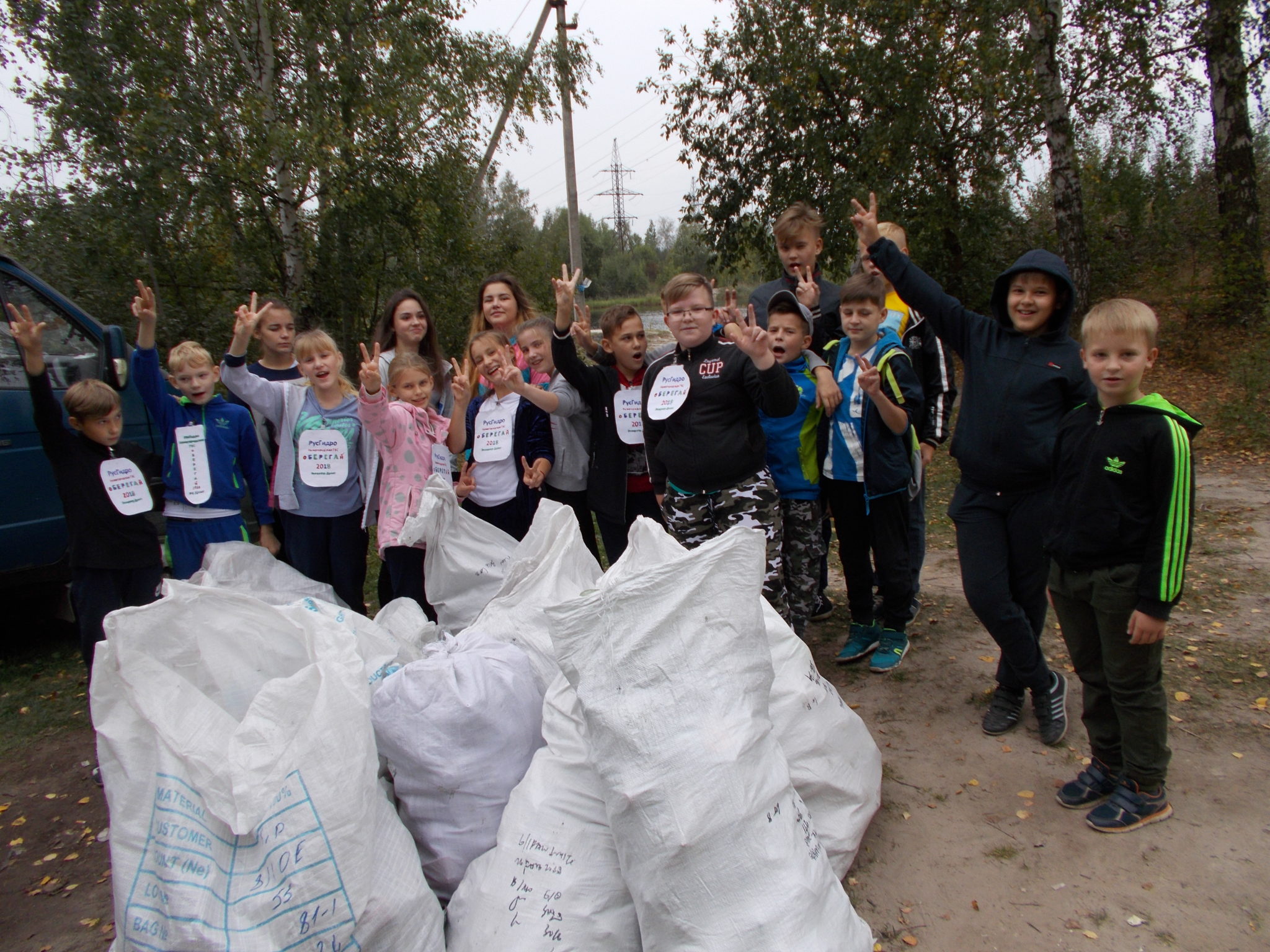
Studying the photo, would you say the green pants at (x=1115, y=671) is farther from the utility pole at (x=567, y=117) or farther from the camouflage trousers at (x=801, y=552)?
the utility pole at (x=567, y=117)

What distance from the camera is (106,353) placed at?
13.5 ft

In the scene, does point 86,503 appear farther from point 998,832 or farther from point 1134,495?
point 1134,495

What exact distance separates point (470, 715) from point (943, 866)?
1.31 m

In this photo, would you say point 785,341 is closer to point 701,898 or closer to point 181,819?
point 701,898

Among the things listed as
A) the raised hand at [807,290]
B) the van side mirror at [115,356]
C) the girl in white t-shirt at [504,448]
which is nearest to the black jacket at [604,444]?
the girl in white t-shirt at [504,448]

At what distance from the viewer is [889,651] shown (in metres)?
3.44

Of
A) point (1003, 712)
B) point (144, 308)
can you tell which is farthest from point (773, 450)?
point (144, 308)

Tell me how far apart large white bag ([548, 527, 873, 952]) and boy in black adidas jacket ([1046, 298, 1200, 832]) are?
37.6 inches

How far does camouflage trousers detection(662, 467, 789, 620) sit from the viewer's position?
3072mm

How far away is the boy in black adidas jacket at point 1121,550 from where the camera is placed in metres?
2.10

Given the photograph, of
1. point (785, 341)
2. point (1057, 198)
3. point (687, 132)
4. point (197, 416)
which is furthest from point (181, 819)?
point (687, 132)

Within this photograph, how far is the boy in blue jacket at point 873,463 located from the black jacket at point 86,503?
8.94 ft

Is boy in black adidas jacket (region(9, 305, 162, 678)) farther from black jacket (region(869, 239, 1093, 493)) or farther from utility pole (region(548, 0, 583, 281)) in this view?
utility pole (region(548, 0, 583, 281))

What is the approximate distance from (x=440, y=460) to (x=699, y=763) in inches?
88.4
